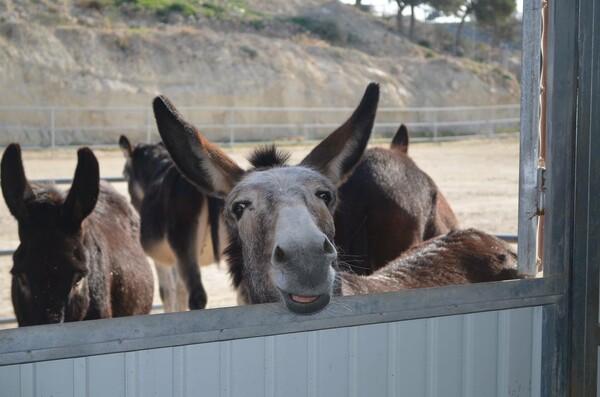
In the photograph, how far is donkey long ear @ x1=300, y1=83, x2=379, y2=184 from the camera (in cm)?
373

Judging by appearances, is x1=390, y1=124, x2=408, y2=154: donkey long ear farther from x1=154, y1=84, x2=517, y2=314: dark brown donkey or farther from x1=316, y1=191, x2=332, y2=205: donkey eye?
x1=316, y1=191, x2=332, y2=205: donkey eye

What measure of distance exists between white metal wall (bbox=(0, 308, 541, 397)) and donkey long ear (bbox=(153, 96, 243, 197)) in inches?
37.5

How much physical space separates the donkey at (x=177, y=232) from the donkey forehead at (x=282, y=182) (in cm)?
350

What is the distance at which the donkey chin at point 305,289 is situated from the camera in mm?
2729

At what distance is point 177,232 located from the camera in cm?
743

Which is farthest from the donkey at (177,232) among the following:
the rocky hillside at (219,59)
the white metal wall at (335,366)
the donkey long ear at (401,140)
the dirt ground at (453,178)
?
the rocky hillside at (219,59)

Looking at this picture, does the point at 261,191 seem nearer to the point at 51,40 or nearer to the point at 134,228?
the point at 134,228

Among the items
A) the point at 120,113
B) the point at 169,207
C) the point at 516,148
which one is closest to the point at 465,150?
the point at 516,148

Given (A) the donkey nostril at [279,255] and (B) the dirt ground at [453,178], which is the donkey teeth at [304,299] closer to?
(A) the donkey nostril at [279,255]

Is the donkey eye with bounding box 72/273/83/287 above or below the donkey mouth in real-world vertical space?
below

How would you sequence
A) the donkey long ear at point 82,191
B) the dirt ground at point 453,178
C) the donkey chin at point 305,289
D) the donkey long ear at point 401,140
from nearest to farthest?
1. the donkey chin at point 305,289
2. the donkey long ear at point 82,191
3. the donkey long ear at point 401,140
4. the dirt ground at point 453,178

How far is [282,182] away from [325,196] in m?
0.25

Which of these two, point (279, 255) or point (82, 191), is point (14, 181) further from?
point (279, 255)

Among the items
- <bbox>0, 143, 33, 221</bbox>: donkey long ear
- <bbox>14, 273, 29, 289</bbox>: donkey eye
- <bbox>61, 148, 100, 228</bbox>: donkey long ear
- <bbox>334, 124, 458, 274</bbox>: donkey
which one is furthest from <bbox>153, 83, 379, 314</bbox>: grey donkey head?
<bbox>334, 124, 458, 274</bbox>: donkey
